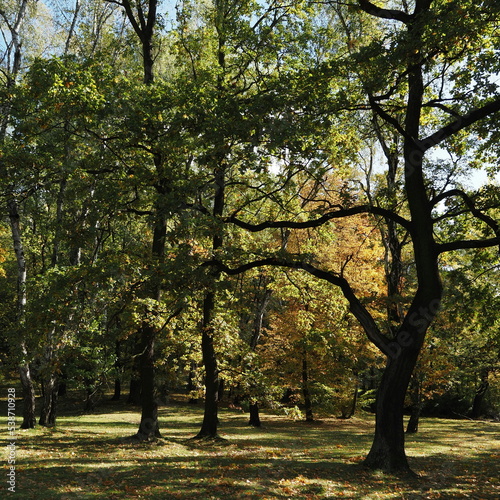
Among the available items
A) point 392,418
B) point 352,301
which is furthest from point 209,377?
point 392,418

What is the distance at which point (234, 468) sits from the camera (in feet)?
31.9

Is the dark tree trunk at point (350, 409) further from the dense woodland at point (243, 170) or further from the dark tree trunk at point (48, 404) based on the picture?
the dark tree trunk at point (48, 404)

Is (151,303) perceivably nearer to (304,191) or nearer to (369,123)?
(369,123)

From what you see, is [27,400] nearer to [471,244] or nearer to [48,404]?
[48,404]

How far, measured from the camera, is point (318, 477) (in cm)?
905

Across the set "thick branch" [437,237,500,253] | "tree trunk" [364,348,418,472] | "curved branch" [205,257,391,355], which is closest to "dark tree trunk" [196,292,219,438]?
"curved branch" [205,257,391,355]

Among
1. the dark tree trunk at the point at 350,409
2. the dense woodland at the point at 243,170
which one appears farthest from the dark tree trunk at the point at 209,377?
the dark tree trunk at the point at 350,409

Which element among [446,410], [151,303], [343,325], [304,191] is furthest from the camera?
[446,410]

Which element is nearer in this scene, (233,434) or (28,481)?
(28,481)

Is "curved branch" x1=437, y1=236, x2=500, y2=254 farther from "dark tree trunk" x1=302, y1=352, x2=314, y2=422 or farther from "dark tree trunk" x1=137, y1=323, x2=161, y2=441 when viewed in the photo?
"dark tree trunk" x1=302, y1=352, x2=314, y2=422

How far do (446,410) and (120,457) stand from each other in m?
28.8

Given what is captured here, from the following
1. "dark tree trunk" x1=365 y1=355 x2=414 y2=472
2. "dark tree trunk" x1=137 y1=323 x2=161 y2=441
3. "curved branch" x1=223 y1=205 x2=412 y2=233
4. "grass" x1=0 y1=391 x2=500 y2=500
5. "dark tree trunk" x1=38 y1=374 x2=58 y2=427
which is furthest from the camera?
"dark tree trunk" x1=38 y1=374 x2=58 y2=427

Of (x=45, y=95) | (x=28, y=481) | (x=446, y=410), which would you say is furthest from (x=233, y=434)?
(x=446, y=410)

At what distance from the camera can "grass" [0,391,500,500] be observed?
25.2ft
